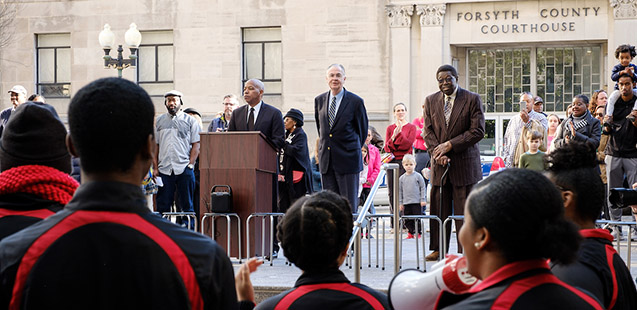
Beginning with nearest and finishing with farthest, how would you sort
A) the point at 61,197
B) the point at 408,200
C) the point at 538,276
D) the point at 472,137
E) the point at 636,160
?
the point at 538,276 → the point at 61,197 → the point at 472,137 → the point at 636,160 → the point at 408,200

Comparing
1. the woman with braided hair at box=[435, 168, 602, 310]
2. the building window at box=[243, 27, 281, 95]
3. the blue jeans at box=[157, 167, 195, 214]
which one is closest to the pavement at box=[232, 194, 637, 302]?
the blue jeans at box=[157, 167, 195, 214]

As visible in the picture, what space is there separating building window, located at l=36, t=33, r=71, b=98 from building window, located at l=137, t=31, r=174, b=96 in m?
2.61

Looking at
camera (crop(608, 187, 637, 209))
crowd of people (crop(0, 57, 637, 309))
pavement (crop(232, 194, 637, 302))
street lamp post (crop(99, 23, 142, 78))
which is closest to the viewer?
crowd of people (crop(0, 57, 637, 309))

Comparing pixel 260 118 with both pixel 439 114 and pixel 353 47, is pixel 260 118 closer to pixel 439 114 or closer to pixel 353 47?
pixel 439 114

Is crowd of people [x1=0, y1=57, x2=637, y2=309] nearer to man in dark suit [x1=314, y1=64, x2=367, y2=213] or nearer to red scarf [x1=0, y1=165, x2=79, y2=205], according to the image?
red scarf [x1=0, y1=165, x2=79, y2=205]

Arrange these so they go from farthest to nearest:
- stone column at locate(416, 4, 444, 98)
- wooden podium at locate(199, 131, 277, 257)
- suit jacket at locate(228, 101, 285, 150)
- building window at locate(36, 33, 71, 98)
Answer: building window at locate(36, 33, 71, 98)
stone column at locate(416, 4, 444, 98)
suit jacket at locate(228, 101, 285, 150)
wooden podium at locate(199, 131, 277, 257)

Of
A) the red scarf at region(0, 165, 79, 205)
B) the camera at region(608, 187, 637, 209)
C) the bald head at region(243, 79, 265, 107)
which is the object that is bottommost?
the camera at region(608, 187, 637, 209)

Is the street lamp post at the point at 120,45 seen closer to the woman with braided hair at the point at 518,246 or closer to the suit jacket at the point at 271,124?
the suit jacket at the point at 271,124

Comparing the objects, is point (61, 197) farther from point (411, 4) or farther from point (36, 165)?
point (411, 4)

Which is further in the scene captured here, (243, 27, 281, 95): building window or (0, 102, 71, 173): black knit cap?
(243, 27, 281, 95): building window

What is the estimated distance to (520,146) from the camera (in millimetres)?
13164

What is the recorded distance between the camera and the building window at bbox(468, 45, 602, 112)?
26906 mm

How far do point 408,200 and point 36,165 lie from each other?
11.3 meters

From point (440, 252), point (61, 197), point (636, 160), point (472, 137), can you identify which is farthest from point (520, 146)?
point (61, 197)
